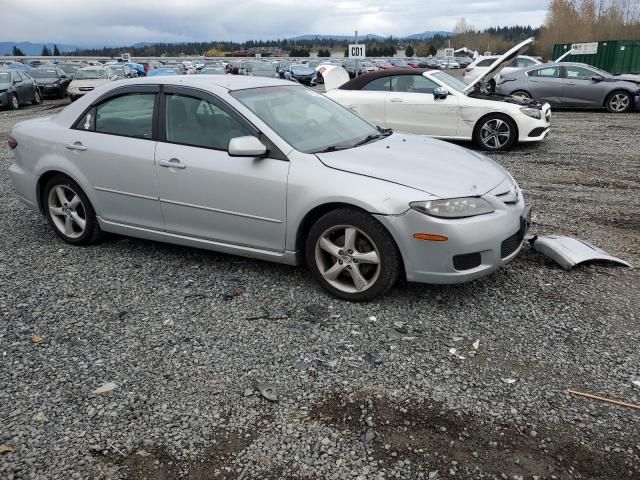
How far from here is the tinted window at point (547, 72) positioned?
1599cm

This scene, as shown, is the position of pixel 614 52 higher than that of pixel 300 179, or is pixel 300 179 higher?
pixel 614 52

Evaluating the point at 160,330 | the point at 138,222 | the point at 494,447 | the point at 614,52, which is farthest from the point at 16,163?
the point at 614,52

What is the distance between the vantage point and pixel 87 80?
885 inches

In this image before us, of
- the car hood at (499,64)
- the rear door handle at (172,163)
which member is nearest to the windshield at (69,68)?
the car hood at (499,64)

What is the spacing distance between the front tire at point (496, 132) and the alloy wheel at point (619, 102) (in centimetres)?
798

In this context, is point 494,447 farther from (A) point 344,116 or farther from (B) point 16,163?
(B) point 16,163

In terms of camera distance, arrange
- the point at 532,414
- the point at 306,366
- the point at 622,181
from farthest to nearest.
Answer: the point at 622,181 → the point at 306,366 → the point at 532,414

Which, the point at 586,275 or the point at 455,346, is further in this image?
the point at 586,275

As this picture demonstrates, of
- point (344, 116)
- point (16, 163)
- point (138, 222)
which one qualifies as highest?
point (344, 116)

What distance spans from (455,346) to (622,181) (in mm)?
5671

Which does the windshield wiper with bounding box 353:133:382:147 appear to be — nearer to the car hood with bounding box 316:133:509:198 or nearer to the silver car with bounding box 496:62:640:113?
the car hood with bounding box 316:133:509:198

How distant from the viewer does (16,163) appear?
5516mm

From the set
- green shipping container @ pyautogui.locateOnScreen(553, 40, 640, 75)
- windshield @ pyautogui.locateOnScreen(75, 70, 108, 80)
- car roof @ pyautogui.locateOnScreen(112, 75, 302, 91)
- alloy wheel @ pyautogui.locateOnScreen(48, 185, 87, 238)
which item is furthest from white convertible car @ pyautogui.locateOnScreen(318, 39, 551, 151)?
green shipping container @ pyautogui.locateOnScreen(553, 40, 640, 75)

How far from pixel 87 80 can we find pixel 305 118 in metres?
20.8
